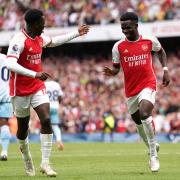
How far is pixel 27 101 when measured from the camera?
1185 cm

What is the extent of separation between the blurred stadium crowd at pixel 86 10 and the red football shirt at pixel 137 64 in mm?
19587

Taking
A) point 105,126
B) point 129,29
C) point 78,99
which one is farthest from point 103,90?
point 129,29

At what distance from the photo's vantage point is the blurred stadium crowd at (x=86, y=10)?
3322cm

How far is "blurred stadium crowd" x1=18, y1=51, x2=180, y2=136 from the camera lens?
31.8 metres

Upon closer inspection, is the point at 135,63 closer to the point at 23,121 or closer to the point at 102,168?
the point at 102,168

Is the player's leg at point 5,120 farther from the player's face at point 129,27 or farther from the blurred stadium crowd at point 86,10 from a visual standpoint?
the blurred stadium crowd at point 86,10

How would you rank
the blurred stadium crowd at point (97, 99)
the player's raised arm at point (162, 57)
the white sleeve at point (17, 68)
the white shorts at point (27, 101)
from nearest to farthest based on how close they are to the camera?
the white sleeve at point (17, 68)
the white shorts at point (27, 101)
the player's raised arm at point (162, 57)
the blurred stadium crowd at point (97, 99)

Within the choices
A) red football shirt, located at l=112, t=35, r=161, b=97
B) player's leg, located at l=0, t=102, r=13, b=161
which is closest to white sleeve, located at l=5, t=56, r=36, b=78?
red football shirt, located at l=112, t=35, r=161, b=97

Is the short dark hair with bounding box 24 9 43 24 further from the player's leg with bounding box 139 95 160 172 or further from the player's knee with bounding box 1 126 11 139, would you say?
the player's knee with bounding box 1 126 11 139

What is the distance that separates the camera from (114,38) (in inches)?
1369

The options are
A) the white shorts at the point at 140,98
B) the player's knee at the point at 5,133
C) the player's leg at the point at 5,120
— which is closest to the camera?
the white shorts at the point at 140,98

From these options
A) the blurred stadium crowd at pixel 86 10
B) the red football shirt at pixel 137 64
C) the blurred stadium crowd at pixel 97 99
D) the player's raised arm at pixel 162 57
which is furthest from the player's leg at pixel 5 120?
the blurred stadium crowd at pixel 86 10

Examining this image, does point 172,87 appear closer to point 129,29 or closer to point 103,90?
point 103,90

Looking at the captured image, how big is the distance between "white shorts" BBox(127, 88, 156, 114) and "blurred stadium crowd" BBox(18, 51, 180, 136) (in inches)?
664
